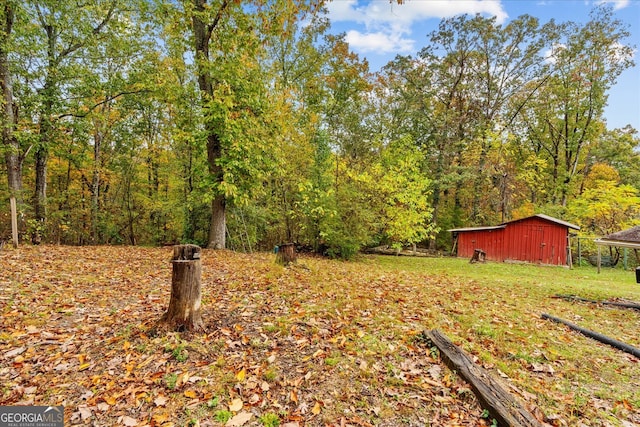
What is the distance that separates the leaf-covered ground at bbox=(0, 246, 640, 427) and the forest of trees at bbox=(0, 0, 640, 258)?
15.3 feet

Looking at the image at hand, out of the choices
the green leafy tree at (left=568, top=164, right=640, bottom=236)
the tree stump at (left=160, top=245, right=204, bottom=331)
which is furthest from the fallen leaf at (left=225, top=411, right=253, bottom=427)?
the green leafy tree at (left=568, top=164, right=640, bottom=236)

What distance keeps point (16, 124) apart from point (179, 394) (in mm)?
12218

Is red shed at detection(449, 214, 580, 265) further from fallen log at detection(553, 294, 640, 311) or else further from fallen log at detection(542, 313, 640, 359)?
fallen log at detection(542, 313, 640, 359)

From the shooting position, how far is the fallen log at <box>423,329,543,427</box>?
8.16ft

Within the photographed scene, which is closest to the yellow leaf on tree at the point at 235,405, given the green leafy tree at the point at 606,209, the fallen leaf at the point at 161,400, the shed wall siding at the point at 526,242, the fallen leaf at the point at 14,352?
the fallen leaf at the point at 161,400

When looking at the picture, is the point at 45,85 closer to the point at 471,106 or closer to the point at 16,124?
the point at 16,124

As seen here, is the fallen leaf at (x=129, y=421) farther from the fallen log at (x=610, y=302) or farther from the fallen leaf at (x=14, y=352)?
the fallen log at (x=610, y=302)

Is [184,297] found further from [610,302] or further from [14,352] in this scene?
[610,302]

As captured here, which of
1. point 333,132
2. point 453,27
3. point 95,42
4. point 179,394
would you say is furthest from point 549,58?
point 179,394

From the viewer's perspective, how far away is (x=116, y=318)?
14.1ft

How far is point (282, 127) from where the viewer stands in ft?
37.5

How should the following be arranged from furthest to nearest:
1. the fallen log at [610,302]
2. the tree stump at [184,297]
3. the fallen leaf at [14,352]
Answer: the fallen log at [610,302], the tree stump at [184,297], the fallen leaf at [14,352]

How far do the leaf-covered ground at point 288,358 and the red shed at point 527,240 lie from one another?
46.1 feet

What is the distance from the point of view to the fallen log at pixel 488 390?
8.16 feet
